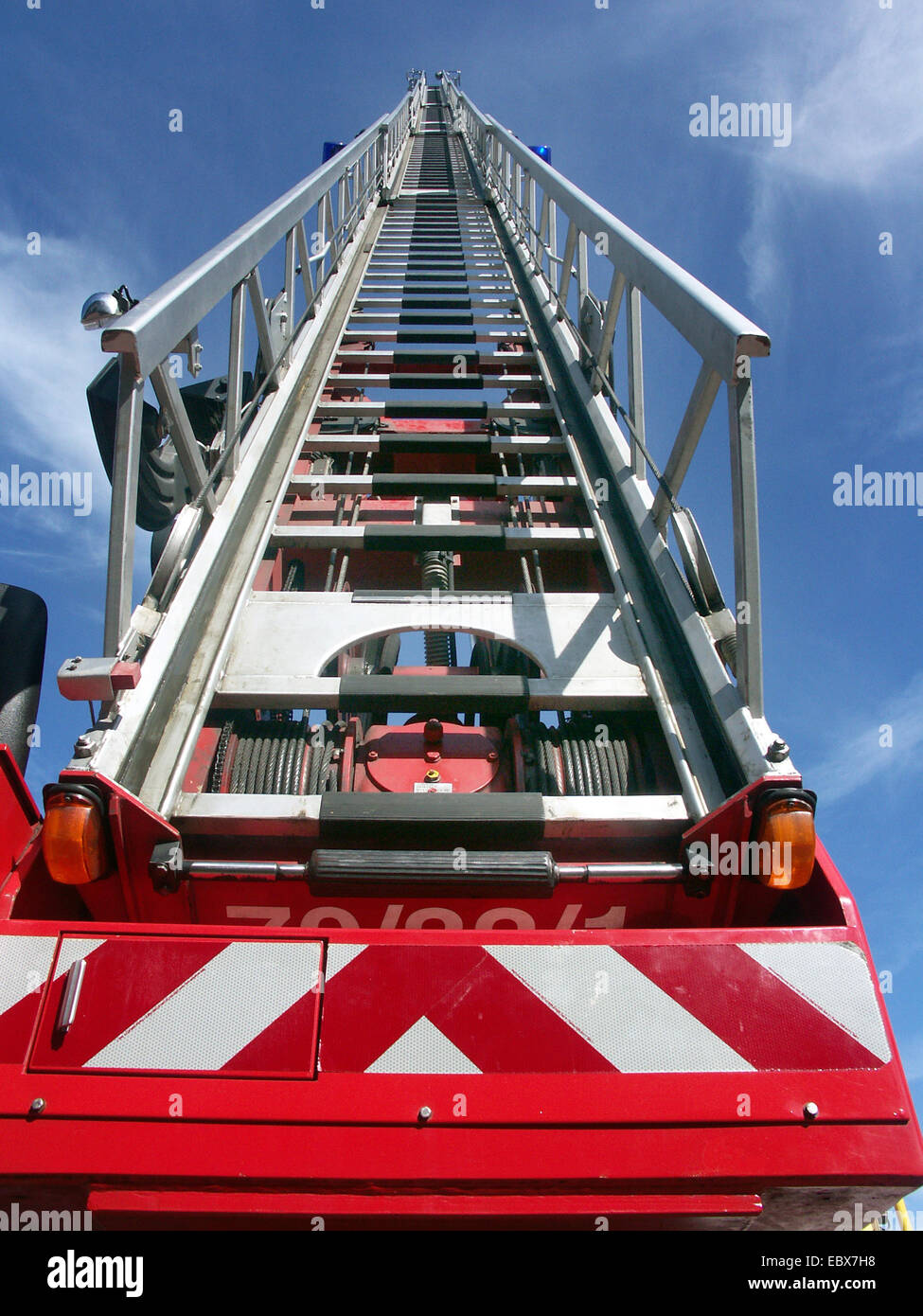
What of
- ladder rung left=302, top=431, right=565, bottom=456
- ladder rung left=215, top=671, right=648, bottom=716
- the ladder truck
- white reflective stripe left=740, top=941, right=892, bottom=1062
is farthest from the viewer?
ladder rung left=302, top=431, right=565, bottom=456

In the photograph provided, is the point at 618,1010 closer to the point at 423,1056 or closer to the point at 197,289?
the point at 423,1056

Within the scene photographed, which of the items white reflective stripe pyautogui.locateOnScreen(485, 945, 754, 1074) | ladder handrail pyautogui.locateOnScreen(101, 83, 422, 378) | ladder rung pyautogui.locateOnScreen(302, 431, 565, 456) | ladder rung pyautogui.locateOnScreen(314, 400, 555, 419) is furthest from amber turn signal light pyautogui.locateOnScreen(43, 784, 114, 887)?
ladder rung pyautogui.locateOnScreen(314, 400, 555, 419)

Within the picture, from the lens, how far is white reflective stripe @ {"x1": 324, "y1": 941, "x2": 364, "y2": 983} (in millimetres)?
1555

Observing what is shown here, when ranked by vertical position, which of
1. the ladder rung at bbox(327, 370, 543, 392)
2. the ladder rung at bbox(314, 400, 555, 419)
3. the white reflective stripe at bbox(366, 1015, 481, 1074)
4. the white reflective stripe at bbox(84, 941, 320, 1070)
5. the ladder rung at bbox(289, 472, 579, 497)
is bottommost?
the white reflective stripe at bbox(366, 1015, 481, 1074)

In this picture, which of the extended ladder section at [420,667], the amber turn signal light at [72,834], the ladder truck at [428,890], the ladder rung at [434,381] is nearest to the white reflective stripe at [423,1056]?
the ladder truck at [428,890]

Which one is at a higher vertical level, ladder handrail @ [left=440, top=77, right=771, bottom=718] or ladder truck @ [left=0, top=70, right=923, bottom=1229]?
ladder handrail @ [left=440, top=77, right=771, bottom=718]

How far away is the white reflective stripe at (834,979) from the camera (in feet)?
4.92

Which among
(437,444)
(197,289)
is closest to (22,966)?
(197,289)

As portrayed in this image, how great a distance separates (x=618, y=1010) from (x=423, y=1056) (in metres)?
0.37

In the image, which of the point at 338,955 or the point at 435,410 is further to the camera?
the point at 435,410

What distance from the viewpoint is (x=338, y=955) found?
157 centimetres

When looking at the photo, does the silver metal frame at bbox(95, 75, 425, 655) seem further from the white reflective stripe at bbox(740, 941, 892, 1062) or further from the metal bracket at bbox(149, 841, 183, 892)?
the white reflective stripe at bbox(740, 941, 892, 1062)
